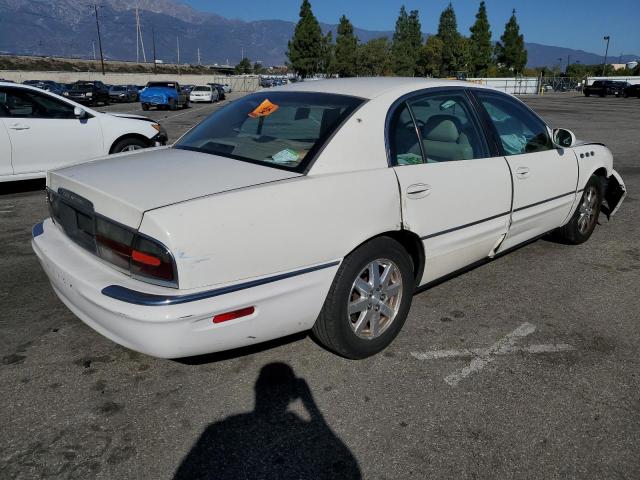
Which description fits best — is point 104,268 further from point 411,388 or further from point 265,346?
point 411,388

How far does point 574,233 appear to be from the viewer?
5.04m

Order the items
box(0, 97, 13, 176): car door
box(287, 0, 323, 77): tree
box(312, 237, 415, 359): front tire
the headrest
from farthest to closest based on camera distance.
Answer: box(287, 0, 323, 77): tree, box(0, 97, 13, 176): car door, the headrest, box(312, 237, 415, 359): front tire

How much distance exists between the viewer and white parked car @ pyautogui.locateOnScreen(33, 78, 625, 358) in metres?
2.32

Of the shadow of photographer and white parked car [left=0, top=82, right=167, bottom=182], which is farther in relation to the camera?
white parked car [left=0, top=82, right=167, bottom=182]

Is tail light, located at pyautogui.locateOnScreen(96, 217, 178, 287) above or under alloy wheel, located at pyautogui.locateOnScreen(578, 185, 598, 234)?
above

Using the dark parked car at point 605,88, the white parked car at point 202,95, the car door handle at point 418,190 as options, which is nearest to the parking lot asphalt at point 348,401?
the car door handle at point 418,190

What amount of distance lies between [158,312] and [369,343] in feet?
4.13

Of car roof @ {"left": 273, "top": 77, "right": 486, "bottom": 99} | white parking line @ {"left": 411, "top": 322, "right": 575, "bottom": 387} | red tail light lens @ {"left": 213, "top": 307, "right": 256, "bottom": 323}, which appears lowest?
white parking line @ {"left": 411, "top": 322, "right": 575, "bottom": 387}

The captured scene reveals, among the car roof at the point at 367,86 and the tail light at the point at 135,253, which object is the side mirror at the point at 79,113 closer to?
the car roof at the point at 367,86

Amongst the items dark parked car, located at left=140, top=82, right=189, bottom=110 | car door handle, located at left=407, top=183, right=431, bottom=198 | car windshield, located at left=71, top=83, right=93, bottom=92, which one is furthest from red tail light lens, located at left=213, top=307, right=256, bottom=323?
car windshield, located at left=71, top=83, right=93, bottom=92

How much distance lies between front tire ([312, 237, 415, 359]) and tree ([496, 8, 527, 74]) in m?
80.0

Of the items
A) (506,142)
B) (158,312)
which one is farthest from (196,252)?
(506,142)

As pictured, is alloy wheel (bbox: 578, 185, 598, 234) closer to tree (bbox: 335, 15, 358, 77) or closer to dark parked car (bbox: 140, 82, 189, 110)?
dark parked car (bbox: 140, 82, 189, 110)

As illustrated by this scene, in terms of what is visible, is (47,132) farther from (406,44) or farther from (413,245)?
(406,44)
